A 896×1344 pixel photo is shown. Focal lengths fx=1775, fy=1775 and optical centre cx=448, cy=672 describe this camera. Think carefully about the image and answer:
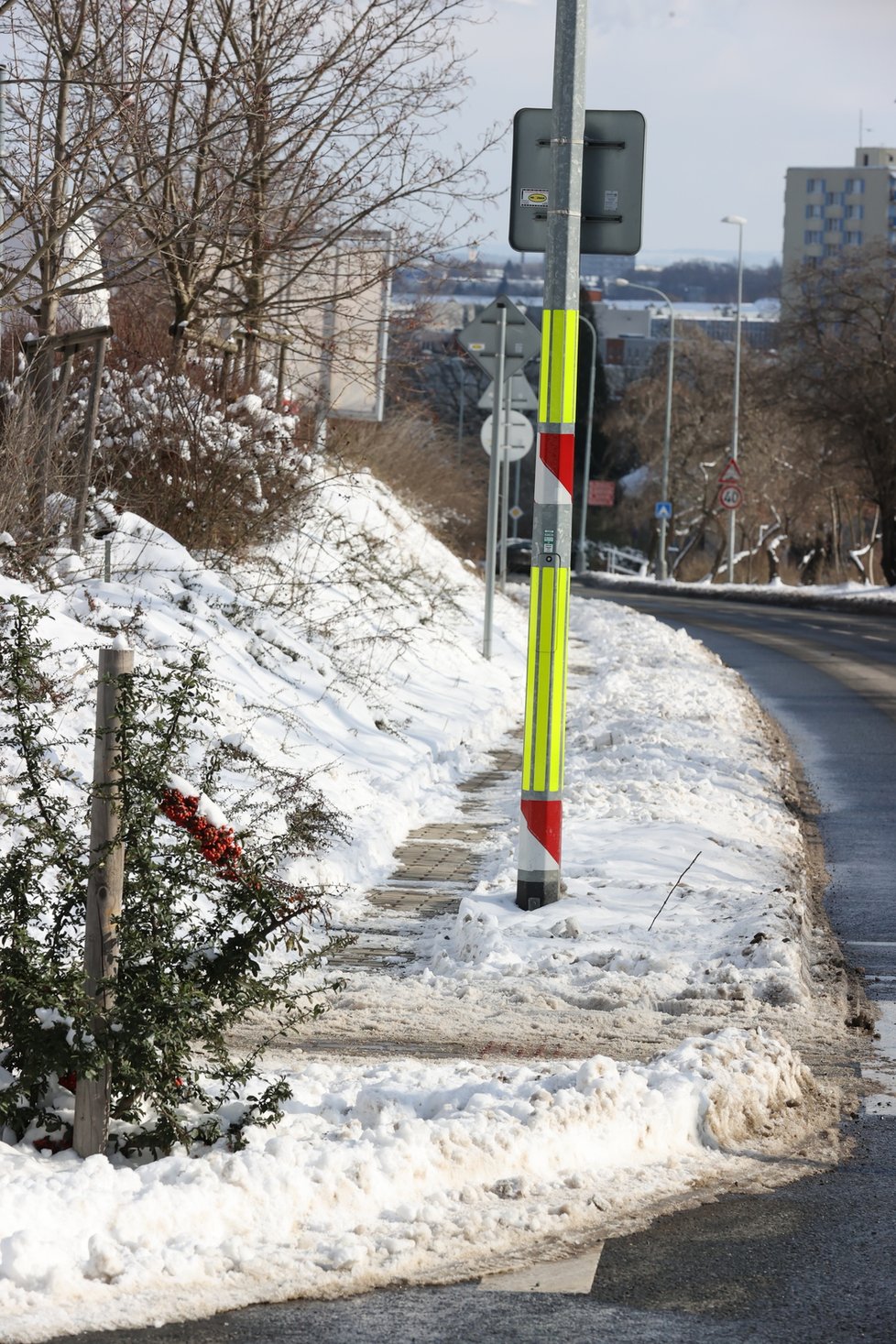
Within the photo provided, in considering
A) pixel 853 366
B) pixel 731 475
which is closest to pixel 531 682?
pixel 731 475

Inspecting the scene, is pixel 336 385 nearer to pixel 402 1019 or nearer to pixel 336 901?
pixel 336 901

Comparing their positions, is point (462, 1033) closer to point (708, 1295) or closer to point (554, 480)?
point (708, 1295)

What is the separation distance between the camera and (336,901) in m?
8.02

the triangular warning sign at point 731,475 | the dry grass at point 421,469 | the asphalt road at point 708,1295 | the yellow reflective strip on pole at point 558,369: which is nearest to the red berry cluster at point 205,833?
the asphalt road at point 708,1295

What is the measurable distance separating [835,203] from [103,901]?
565 ft

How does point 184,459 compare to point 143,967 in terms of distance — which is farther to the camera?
point 184,459

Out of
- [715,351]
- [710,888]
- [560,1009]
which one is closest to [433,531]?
[710,888]

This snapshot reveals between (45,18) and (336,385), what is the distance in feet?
41.9

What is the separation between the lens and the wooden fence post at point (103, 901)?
170 inches

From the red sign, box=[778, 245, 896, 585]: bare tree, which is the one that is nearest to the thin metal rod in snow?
box=[778, 245, 896, 585]: bare tree

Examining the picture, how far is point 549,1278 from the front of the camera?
402 cm

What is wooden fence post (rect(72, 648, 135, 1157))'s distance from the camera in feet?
14.2

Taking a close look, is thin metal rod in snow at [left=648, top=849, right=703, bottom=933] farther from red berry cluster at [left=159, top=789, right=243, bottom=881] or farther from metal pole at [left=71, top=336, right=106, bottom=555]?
metal pole at [left=71, top=336, right=106, bottom=555]

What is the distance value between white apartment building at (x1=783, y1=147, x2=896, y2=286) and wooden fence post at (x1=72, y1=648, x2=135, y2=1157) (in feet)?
544
